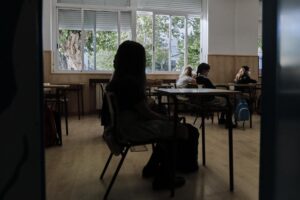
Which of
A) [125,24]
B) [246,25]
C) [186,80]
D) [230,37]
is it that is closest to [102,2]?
[125,24]

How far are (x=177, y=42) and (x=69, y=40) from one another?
2415 millimetres

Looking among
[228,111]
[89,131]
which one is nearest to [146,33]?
[89,131]

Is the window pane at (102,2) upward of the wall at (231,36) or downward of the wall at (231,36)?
upward

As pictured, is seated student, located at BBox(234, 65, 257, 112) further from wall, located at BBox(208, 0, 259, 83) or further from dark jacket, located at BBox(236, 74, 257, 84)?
wall, located at BBox(208, 0, 259, 83)

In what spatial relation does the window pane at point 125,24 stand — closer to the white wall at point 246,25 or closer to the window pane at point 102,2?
the window pane at point 102,2

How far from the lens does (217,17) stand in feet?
23.2

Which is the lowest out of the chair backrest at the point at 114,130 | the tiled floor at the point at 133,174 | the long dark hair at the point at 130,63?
the tiled floor at the point at 133,174

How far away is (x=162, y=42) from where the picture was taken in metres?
7.12

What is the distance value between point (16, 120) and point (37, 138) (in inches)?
3.9

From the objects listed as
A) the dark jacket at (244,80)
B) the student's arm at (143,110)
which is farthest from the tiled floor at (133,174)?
the dark jacket at (244,80)

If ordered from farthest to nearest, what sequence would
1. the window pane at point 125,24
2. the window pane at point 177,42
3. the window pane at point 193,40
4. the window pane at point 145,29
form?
the window pane at point 193,40 → the window pane at point 177,42 → the window pane at point 145,29 → the window pane at point 125,24

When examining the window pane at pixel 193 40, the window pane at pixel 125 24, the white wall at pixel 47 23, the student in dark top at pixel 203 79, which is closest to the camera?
the student in dark top at pixel 203 79

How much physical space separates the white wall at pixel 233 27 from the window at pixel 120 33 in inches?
16.5

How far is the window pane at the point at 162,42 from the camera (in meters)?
7.07
